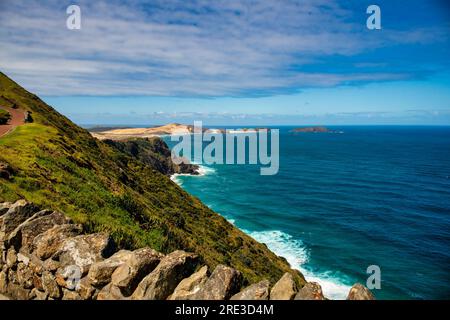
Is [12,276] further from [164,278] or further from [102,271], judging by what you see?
[164,278]

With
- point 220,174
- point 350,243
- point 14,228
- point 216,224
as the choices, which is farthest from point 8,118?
point 220,174

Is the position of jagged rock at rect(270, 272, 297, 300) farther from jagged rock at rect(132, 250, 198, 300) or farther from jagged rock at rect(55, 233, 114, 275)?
jagged rock at rect(55, 233, 114, 275)

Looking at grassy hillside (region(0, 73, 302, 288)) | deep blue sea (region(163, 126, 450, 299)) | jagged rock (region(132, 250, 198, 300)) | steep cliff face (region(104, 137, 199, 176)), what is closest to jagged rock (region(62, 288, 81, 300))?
jagged rock (region(132, 250, 198, 300))

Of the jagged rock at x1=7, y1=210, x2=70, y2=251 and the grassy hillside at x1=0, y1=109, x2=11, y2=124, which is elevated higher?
→ the grassy hillside at x1=0, y1=109, x2=11, y2=124

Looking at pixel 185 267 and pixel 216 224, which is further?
pixel 216 224

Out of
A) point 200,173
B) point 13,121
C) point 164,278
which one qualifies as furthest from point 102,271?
point 200,173

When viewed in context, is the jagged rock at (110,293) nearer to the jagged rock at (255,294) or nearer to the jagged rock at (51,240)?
the jagged rock at (51,240)
